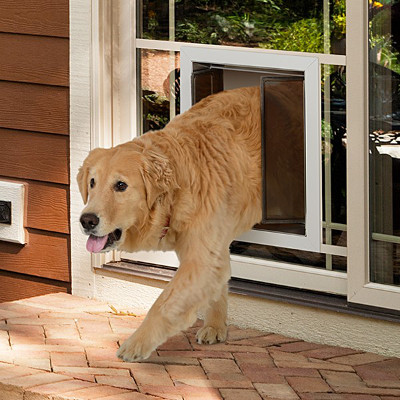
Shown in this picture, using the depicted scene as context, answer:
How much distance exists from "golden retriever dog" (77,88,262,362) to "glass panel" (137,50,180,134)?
56 centimetres

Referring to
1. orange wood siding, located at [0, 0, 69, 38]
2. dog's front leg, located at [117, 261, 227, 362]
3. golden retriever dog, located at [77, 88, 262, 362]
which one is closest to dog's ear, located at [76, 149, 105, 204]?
golden retriever dog, located at [77, 88, 262, 362]

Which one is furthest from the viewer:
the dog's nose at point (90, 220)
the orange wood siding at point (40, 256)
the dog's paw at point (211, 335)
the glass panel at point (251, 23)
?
the orange wood siding at point (40, 256)

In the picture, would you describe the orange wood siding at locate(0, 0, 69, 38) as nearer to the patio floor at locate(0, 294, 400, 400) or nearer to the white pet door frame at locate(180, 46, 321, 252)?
the white pet door frame at locate(180, 46, 321, 252)

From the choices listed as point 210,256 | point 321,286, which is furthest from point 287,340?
point 210,256

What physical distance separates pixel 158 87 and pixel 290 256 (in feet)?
3.74

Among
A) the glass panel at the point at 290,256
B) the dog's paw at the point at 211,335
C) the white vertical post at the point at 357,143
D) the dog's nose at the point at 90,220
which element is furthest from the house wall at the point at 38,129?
the white vertical post at the point at 357,143

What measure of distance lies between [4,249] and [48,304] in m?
0.67

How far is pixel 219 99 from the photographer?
4762 millimetres

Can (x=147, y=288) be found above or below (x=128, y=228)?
below

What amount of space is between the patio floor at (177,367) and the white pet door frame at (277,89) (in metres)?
0.48

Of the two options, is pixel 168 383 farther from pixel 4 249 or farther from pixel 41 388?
pixel 4 249

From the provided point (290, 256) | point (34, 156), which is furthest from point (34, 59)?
point (290, 256)

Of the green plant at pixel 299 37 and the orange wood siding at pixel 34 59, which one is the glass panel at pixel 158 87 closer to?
the orange wood siding at pixel 34 59

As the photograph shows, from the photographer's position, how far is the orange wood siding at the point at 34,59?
5496 millimetres
